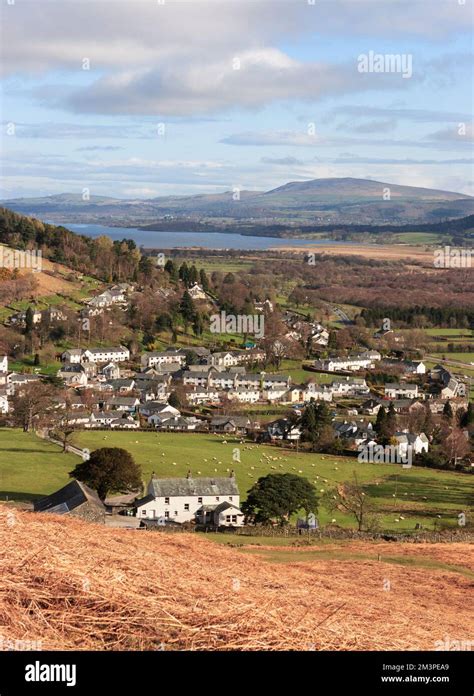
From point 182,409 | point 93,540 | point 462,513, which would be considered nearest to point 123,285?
point 182,409

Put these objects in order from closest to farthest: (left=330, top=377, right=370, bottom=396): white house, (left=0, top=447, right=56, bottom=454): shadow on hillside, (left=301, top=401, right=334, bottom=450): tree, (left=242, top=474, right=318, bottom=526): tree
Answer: (left=242, top=474, right=318, bottom=526): tree, (left=0, top=447, right=56, bottom=454): shadow on hillside, (left=301, top=401, right=334, bottom=450): tree, (left=330, top=377, right=370, bottom=396): white house

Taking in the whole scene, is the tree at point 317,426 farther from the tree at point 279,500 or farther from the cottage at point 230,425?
the tree at point 279,500

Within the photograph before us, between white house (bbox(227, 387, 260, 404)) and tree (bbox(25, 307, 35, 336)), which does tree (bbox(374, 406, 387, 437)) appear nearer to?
white house (bbox(227, 387, 260, 404))

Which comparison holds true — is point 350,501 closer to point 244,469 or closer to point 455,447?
point 244,469

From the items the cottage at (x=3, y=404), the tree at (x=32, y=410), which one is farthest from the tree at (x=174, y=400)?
the tree at (x=32, y=410)

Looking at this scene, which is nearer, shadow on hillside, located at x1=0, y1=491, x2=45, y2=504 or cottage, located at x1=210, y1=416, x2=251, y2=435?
shadow on hillside, located at x1=0, y1=491, x2=45, y2=504
